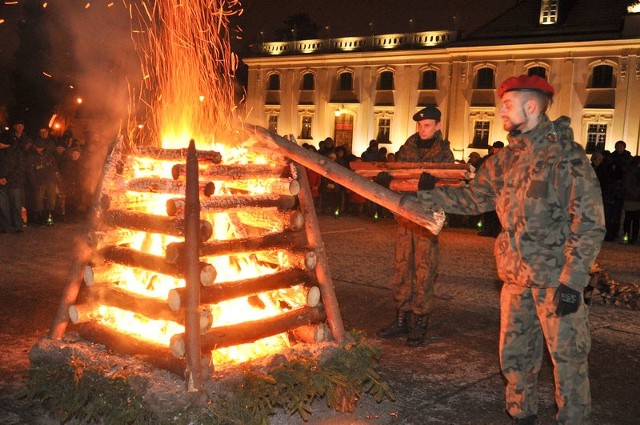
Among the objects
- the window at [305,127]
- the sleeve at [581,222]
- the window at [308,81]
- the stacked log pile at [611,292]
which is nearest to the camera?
the sleeve at [581,222]

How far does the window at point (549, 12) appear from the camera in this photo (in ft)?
138

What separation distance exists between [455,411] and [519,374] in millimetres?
594

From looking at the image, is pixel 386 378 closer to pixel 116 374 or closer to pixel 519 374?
pixel 519 374

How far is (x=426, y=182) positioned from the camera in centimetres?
508

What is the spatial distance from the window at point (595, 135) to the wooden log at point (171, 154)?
1580 inches

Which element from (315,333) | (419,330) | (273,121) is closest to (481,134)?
(273,121)

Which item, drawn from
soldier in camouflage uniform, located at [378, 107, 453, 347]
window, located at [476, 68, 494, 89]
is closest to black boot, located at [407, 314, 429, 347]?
soldier in camouflage uniform, located at [378, 107, 453, 347]

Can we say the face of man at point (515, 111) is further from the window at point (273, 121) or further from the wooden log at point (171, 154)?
the window at point (273, 121)

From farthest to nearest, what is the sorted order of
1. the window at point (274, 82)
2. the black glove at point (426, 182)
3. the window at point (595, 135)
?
the window at point (274, 82) → the window at point (595, 135) → the black glove at point (426, 182)

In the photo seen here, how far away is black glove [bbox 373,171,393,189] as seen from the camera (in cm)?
522

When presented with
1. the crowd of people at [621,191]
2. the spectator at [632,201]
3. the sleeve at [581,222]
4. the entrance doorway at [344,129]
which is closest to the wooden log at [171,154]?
the sleeve at [581,222]

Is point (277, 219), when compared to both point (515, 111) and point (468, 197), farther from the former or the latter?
point (515, 111)

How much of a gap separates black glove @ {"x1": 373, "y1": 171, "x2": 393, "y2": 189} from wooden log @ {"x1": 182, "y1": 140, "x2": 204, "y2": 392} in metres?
1.74

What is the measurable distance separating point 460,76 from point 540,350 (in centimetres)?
4189
